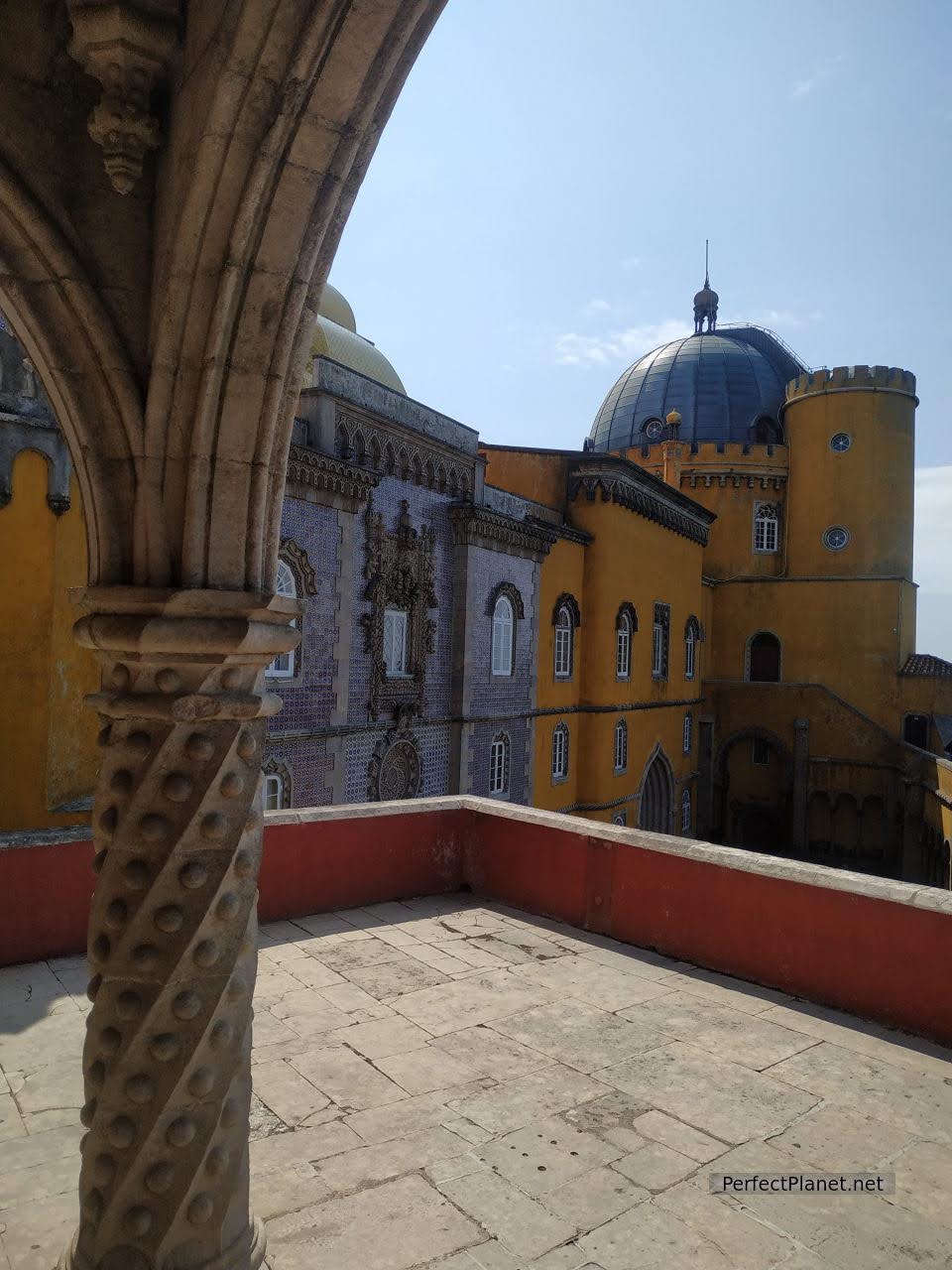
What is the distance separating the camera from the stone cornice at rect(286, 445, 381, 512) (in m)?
13.3

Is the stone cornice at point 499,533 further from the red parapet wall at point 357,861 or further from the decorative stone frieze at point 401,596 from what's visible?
the red parapet wall at point 357,861

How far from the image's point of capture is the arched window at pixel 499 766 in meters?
18.6

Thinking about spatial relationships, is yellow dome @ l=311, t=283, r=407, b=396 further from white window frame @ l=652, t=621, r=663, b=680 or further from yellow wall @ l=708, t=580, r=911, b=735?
yellow wall @ l=708, t=580, r=911, b=735

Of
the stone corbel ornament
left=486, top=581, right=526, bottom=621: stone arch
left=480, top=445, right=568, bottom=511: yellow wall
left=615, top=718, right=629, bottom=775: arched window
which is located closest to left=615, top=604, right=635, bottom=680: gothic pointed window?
left=615, top=718, right=629, bottom=775: arched window

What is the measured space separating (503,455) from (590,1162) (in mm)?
19771

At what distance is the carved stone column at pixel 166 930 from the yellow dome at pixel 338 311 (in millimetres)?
19356

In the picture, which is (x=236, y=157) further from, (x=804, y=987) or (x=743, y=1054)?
(x=804, y=987)

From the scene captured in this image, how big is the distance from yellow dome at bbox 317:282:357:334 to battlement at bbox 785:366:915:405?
667 inches

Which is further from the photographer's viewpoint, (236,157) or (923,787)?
(923,787)

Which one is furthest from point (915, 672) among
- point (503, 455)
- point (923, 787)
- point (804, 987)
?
point (804, 987)

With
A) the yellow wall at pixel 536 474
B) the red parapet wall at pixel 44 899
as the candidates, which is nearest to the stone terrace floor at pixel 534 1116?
the red parapet wall at pixel 44 899

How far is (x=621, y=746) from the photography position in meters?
23.5

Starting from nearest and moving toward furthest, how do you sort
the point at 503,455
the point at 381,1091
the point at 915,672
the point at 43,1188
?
the point at 43,1188 → the point at 381,1091 → the point at 503,455 → the point at 915,672

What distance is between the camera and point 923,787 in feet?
92.0
